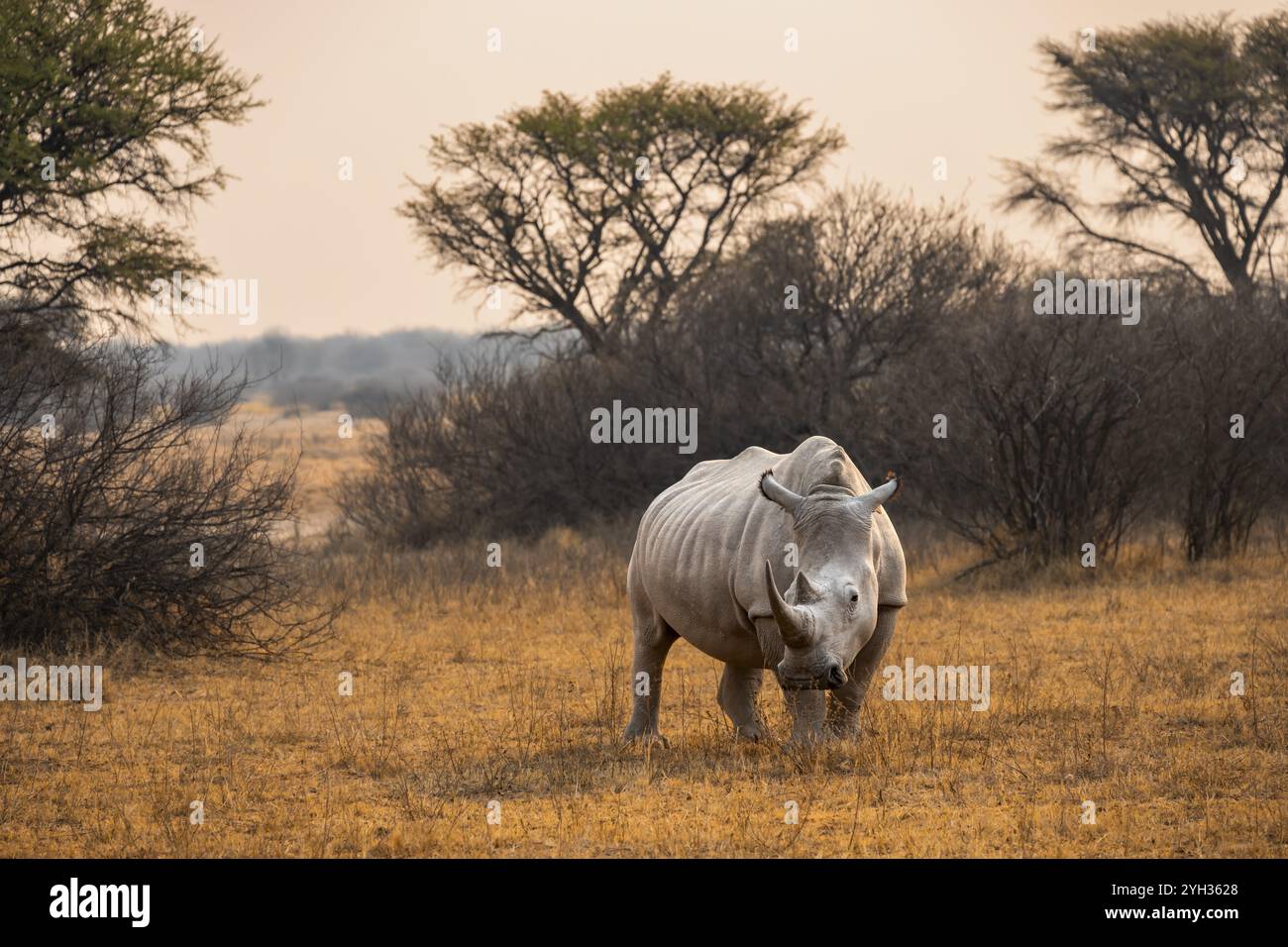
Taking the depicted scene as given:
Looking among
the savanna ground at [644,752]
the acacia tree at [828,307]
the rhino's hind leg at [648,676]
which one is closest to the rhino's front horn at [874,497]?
the savanna ground at [644,752]

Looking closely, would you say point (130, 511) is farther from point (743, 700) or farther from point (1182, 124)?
point (1182, 124)

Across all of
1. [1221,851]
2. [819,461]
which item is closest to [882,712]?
[819,461]

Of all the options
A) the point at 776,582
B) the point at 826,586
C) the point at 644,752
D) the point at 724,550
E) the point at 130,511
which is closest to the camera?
the point at 826,586

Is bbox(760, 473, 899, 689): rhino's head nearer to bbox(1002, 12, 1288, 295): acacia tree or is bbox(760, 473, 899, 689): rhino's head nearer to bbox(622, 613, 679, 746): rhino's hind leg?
bbox(622, 613, 679, 746): rhino's hind leg

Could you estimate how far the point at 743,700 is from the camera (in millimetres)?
8695

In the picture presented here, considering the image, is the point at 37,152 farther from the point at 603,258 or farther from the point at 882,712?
the point at 882,712

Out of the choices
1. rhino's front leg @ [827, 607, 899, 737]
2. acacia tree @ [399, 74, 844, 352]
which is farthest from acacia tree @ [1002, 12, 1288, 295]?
rhino's front leg @ [827, 607, 899, 737]

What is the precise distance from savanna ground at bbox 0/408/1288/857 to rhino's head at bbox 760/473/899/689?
69cm

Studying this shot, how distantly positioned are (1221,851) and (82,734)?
638cm

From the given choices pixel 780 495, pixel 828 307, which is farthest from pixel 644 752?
pixel 828 307

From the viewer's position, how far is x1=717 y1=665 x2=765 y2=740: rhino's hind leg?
28.3ft

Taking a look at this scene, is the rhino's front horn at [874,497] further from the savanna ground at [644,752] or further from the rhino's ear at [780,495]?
the savanna ground at [644,752]

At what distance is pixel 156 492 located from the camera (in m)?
12.8

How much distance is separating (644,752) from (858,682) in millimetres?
1273
